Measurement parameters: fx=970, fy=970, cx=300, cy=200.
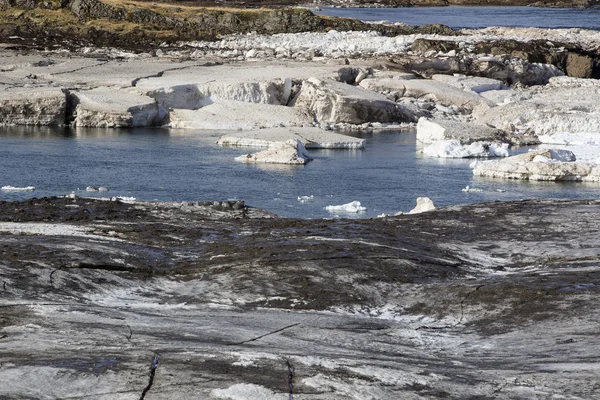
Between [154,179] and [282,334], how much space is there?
13209 mm

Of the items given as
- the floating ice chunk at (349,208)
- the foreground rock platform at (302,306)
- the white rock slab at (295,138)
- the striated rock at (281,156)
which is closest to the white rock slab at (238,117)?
the white rock slab at (295,138)

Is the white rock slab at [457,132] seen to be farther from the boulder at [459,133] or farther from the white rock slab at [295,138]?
the white rock slab at [295,138]

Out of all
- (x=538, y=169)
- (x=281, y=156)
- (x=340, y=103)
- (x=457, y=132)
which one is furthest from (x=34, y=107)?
(x=538, y=169)

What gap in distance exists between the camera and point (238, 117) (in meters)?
26.0

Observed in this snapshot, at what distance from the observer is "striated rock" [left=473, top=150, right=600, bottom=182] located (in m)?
19.0

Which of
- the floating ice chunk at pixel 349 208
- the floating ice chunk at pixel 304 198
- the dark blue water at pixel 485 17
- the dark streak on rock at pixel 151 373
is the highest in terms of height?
the dark blue water at pixel 485 17

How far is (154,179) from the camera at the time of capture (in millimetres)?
18578

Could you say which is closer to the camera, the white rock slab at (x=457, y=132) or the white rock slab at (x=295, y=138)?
the white rock slab at (x=295, y=138)

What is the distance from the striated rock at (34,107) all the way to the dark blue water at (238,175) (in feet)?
5.79

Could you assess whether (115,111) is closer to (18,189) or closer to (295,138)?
(295,138)

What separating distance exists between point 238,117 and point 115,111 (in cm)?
329

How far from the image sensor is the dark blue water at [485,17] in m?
59.2

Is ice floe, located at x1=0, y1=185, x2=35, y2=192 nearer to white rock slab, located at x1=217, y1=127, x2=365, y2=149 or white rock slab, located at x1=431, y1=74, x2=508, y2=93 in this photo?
white rock slab, located at x1=217, y1=127, x2=365, y2=149

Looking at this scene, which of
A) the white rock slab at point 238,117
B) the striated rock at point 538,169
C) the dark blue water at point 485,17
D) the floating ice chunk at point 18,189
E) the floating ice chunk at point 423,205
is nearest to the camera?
the floating ice chunk at point 423,205
